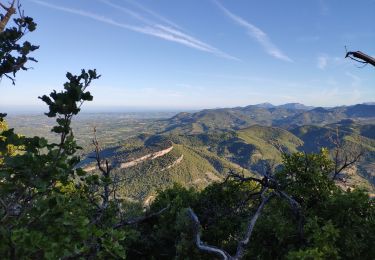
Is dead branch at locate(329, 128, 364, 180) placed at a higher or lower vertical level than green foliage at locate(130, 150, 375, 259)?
higher

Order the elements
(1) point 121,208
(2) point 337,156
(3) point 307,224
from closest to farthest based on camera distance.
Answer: (1) point 121,208
(3) point 307,224
(2) point 337,156

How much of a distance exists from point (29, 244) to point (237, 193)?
2564cm

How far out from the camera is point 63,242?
15.3 ft

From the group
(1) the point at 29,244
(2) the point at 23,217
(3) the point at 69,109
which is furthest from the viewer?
(2) the point at 23,217

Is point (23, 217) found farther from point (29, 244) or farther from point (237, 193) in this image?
point (237, 193)

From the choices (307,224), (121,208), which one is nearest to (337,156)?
(307,224)

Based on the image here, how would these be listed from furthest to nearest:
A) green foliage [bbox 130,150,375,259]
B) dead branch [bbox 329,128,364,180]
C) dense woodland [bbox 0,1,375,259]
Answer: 1. dead branch [bbox 329,128,364,180]
2. green foliage [bbox 130,150,375,259]
3. dense woodland [bbox 0,1,375,259]

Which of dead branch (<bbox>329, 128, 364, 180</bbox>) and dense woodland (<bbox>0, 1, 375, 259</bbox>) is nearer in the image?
dense woodland (<bbox>0, 1, 375, 259</bbox>)

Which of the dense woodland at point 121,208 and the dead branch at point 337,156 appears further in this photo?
the dead branch at point 337,156

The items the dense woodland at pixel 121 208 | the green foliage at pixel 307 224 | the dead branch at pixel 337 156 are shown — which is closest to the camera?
the dense woodland at pixel 121 208

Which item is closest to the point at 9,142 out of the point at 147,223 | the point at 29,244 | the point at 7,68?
the point at 29,244

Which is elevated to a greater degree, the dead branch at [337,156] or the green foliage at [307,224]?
the dead branch at [337,156]

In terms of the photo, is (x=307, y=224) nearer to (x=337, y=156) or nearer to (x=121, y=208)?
(x=121, y=208)

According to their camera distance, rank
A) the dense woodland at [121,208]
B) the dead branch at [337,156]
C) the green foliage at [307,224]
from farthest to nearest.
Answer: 1. the dead branch at [337,156]
2. the green foliage at [307,224]
3. the dense woodland at [121,208]
